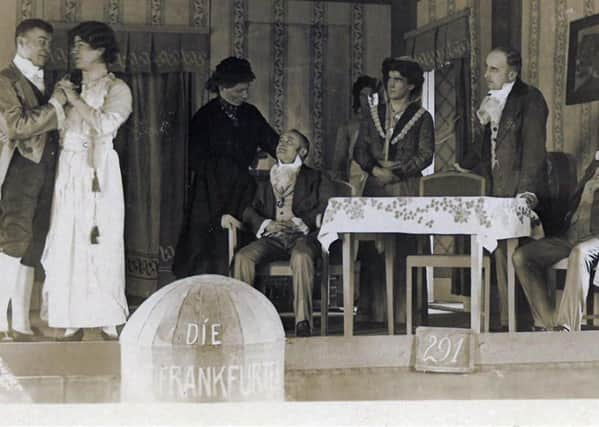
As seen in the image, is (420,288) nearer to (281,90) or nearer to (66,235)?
(281,90)

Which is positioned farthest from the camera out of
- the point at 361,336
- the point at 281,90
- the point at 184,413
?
the point at 281,90

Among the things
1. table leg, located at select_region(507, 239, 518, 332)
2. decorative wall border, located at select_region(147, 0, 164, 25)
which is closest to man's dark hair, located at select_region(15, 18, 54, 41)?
decorative wall border, located at select_region(147, 0, 164, 25)

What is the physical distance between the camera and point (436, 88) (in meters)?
8.86

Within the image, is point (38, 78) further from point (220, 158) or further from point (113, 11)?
point (220, 158)

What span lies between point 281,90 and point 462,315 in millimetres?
1838

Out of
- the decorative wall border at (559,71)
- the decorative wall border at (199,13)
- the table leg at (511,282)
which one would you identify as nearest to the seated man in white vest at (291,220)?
the decorative wall border at (199,13)

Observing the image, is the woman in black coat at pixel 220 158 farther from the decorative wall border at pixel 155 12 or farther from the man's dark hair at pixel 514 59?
the man's dark hair at pixel 514 59

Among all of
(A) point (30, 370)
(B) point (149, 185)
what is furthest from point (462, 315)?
(A) point (30, 370)

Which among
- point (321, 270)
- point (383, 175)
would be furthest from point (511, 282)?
point (321, 270)

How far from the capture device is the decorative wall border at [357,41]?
339 inches

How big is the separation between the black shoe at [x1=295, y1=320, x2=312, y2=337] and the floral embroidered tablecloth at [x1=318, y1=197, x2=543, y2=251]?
0.49 meters

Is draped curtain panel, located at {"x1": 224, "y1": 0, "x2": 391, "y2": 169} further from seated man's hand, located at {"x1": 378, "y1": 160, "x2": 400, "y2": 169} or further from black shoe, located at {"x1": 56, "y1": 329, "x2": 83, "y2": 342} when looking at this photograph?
black shoe, located at {"x1": 56, "y1": 329, "x2": 83, "y2": 342}

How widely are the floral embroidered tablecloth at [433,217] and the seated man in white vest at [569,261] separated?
5.6 inches

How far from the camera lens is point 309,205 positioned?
336 inches
